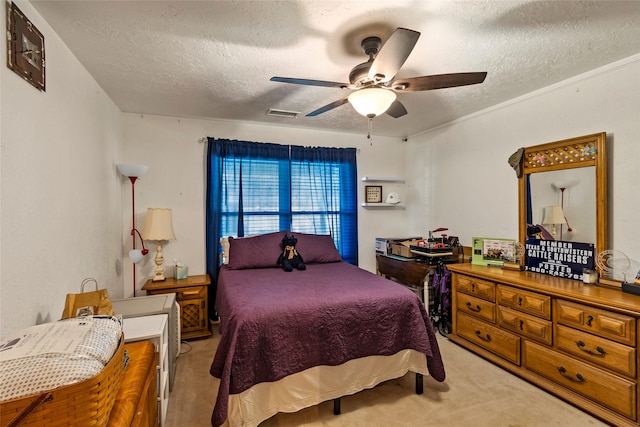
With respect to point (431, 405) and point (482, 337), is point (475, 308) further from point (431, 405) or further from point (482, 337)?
point (431, 405)

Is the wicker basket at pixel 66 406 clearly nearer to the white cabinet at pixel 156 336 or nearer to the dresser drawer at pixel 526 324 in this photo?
the white cabinet at pixel 156 336

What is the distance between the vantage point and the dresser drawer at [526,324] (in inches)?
86.7

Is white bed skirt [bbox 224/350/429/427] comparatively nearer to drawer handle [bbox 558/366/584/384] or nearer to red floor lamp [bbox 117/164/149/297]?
drawer handle [bbox 558/366/584/384]

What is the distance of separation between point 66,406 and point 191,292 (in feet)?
7.48

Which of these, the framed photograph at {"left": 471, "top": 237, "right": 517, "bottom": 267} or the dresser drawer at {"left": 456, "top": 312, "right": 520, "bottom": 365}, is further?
the framed photograph at {"left": 471, "top": 237, "right": 517, "bottom": 267}

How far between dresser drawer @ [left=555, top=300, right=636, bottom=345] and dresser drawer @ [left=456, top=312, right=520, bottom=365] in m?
0.45

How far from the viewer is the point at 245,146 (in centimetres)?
357

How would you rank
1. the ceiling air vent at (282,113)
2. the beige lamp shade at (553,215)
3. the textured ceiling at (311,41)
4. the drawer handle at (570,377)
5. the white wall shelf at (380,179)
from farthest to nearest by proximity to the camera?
1. the white wall shelf at (380,179)
2. the ceiling air vent at (282,113)
3. the beige lamp shade at (553,215)
4. the drawer handle at (570,377)
5. the textured ceiling at (311,41)

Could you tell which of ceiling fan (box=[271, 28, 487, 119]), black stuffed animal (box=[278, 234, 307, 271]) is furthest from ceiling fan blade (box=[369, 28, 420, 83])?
black stuffed animal (box=[278, 234, 307, 271])

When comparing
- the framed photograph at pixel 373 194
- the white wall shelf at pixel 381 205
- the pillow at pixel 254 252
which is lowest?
the pillow at pixel 254 252

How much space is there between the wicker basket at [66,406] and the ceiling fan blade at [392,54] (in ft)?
5.66

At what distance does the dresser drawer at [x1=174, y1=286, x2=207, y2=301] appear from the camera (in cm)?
298

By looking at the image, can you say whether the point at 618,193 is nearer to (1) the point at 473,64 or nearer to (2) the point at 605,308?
(2) the point at 605,308

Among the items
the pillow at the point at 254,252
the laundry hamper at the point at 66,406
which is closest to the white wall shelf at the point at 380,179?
the pillow at the point at 254,252
